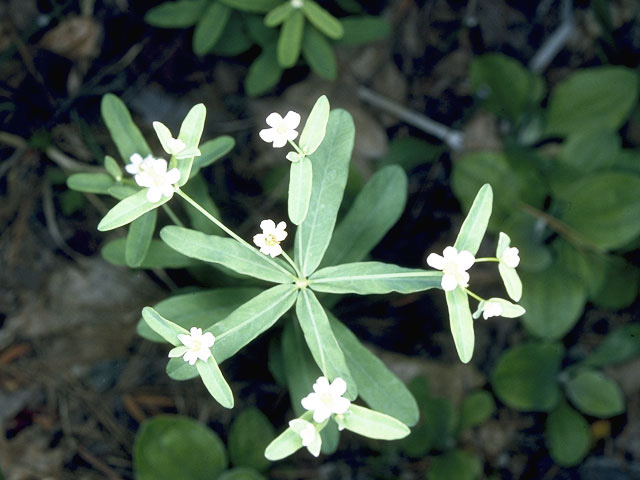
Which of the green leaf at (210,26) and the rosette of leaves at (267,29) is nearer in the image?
the rosette of leaves at (267,29)

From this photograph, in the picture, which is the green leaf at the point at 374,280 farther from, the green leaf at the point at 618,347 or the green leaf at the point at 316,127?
the green leaf at the point at 618,347

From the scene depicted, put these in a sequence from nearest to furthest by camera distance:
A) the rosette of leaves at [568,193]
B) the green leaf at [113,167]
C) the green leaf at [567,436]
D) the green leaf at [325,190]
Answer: the green leaf at [325,190]
the green leaf at [113,167]
the rosette of leaves at [568,193]
the green leaf at [567,436]

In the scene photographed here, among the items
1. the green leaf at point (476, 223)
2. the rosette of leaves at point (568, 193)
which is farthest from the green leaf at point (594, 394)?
the green leaf at point (476, 223)

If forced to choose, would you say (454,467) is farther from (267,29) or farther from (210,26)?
(210,26)

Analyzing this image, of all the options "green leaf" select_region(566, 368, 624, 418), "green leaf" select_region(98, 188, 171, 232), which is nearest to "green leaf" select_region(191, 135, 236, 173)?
"green leaf" select_region(98, 188, 171, 232)

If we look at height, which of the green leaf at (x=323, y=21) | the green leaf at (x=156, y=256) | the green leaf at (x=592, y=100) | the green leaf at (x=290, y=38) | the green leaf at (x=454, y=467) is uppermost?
the green leaf at (x=323, y=21)

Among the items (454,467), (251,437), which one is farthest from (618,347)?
(251,437)
